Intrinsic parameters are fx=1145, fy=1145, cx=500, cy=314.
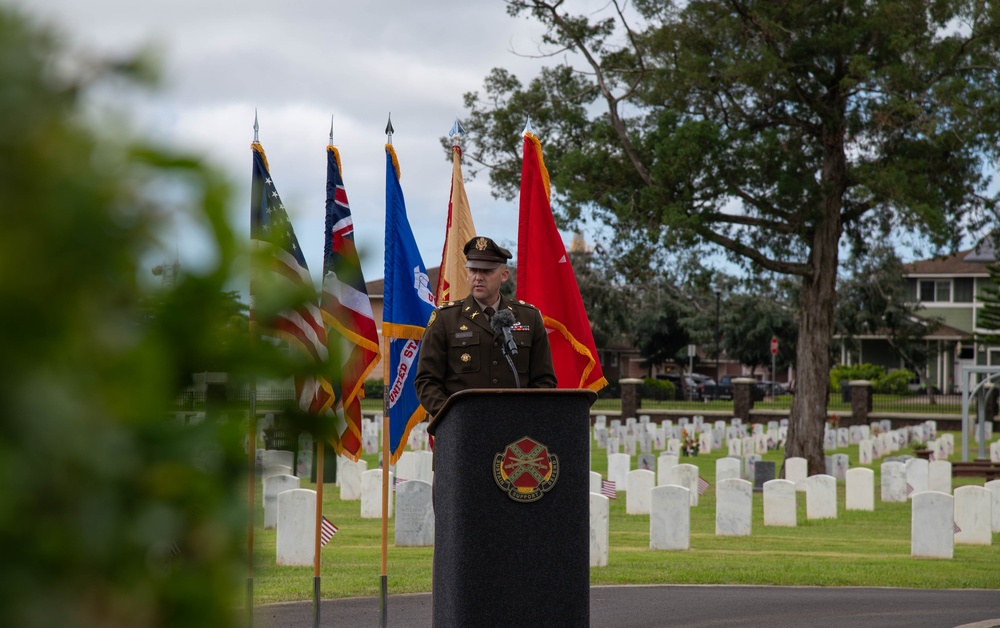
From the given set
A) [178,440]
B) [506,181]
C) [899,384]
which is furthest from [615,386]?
[178,440]

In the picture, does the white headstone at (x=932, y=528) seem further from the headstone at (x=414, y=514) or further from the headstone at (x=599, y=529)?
the headstone at (x=414, y=514)

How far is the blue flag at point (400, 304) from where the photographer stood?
28.8 ft

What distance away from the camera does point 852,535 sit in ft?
52.0

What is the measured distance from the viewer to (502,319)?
6.09 meters

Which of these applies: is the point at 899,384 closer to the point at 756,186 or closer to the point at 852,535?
the point at 756,186

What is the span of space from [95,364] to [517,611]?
450 centimetres

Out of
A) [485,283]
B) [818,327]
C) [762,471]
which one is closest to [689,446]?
[818,327]

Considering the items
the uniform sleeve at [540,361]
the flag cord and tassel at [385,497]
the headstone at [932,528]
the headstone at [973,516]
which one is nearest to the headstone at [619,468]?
the headstone at [973,516]

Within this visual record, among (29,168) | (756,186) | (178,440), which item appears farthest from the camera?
(756,186)

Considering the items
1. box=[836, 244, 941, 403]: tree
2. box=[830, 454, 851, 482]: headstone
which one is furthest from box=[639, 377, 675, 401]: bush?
box=[830, 454, 851, 482]: headstone

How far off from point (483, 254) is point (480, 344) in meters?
0.51

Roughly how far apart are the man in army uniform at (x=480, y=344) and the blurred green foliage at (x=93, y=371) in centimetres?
538

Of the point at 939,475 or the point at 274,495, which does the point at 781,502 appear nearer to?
the point at 939,475

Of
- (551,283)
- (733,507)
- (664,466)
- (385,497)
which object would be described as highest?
(551,283)
